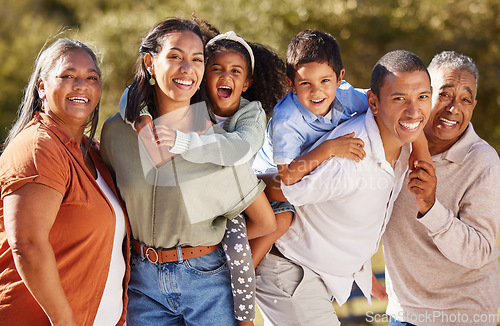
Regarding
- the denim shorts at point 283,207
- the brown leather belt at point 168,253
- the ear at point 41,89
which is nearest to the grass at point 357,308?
the denim shorts at point 283,207

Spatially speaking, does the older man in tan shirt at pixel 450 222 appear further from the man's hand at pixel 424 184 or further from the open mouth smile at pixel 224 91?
the open mouth smile at pixel 224 91

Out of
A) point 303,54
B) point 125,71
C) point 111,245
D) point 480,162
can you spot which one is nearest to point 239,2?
point 125,71

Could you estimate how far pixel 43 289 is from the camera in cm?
192

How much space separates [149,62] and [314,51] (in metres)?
0.84

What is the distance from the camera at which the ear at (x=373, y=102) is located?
2623 mm

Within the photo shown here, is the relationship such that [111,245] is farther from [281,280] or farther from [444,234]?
[444,234]

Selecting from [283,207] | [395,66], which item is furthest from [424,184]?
[283,207]

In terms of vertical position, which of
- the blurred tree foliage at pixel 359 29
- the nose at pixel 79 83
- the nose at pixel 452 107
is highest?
the blurred tree foliage at pixel 359 29

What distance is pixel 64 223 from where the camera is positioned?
6.69 feet

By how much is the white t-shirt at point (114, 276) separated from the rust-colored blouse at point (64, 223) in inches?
1.9

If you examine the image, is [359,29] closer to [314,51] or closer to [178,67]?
[314,51]

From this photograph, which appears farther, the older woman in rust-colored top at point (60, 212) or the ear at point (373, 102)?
the ear at point (373, 102)

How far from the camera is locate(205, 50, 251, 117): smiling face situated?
2617 millimetres

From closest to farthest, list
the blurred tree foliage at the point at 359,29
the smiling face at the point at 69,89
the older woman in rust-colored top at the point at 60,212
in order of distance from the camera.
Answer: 1. the older woman in rust-colored top at the point at 60,212
2. the smiling face at the point at 69,89
3. the blurred tree foliage at the point at 359,29
